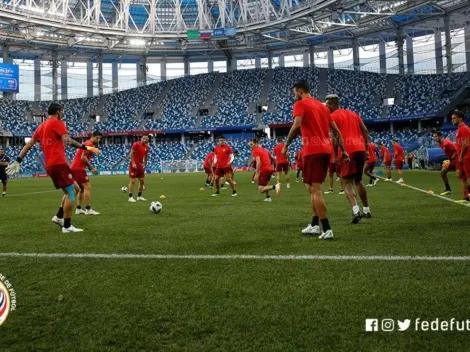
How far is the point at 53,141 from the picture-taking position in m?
6.86

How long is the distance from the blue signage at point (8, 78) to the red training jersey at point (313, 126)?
49.7m

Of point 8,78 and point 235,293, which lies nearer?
point 235,293

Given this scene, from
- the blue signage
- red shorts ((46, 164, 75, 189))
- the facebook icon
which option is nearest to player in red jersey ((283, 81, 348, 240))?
the facebook icon

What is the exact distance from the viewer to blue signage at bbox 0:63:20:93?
4619cm

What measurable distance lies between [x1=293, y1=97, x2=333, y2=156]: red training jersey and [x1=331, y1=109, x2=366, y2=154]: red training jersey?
1684 mm

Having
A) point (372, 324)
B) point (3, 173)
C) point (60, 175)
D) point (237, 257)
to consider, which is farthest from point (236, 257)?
point (3, 173)

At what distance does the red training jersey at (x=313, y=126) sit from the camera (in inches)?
228

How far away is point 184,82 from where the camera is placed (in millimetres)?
61562

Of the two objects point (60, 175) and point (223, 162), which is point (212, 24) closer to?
point (223, 162)

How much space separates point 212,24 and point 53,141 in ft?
158

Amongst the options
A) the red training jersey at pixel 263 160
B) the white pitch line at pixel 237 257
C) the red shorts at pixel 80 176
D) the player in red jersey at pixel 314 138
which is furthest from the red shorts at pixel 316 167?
the red shorts at pixel 80 176

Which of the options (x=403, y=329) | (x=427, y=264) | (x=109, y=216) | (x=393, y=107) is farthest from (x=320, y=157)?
(x=393, y=107)

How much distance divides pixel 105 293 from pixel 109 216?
20.0 feet

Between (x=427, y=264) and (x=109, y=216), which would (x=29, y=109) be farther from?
(x=427, y=264)
